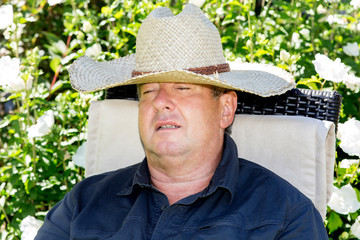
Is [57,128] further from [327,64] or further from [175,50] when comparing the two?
[327,64]

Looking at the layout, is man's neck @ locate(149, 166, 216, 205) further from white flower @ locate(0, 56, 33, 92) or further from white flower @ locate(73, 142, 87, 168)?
white flower @ locate(0, 56, 33, 92)

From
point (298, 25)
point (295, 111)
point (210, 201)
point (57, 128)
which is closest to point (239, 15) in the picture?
point (298, 25)

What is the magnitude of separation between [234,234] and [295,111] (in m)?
0.77

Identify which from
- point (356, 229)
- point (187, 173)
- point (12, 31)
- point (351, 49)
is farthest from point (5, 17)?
point (356, 229)

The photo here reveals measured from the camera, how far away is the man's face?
7.29ft

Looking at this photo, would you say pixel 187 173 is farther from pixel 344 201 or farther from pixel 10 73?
pixel 10 73

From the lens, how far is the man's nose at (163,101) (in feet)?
7.34

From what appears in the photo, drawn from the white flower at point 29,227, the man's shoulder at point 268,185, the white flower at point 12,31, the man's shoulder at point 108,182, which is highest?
the white flower at point 12,31

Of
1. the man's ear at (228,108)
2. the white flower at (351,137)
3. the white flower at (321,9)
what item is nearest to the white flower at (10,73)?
the man's ear at (228,108)

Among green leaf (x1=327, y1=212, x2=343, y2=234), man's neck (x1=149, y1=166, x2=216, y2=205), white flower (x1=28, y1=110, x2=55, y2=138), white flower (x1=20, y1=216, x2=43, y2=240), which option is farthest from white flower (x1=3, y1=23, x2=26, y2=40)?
green leaf (x1=327, y1=212, x2=343, y2=234)

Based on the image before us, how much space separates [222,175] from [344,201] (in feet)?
2.64

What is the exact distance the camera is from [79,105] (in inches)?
127

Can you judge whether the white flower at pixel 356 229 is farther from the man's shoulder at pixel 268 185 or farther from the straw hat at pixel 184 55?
the straw hat at pixel 184 55

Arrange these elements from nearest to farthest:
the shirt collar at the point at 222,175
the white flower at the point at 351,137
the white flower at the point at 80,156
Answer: the shirt collar at the point at 222,175 < the white flower at the point at 351,137 < the white flower at the point at 80,156
